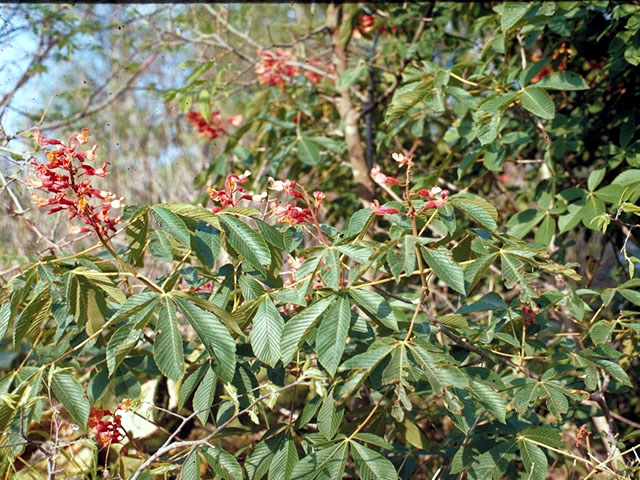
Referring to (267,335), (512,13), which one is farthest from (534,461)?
(512,13)

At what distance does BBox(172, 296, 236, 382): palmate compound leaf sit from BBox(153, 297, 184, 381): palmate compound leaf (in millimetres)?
32

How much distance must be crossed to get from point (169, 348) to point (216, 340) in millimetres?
81

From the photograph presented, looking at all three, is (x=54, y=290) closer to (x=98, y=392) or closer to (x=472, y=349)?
(x=98, y=392)

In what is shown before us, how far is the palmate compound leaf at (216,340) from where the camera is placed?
106 cm

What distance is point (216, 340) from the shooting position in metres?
1.06

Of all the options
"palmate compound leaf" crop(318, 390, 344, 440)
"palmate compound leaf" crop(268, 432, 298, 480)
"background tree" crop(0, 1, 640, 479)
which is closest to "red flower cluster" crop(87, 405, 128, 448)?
"background tree" crop(0, 1, 640, 479)

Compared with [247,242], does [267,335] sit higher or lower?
lower

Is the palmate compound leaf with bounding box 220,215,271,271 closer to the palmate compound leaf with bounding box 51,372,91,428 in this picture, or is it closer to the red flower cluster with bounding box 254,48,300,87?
the palmate compound leaf with bounding box 51,372,91,428

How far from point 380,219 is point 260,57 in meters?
0.85

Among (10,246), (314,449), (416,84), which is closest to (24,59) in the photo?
(10,246)

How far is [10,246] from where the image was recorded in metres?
3.38

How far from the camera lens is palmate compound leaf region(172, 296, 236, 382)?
3.47 feet

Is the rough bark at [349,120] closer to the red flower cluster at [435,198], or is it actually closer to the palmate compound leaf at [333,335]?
the red flower cluster at [435,198]

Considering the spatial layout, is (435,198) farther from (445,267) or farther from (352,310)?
(352,310)
